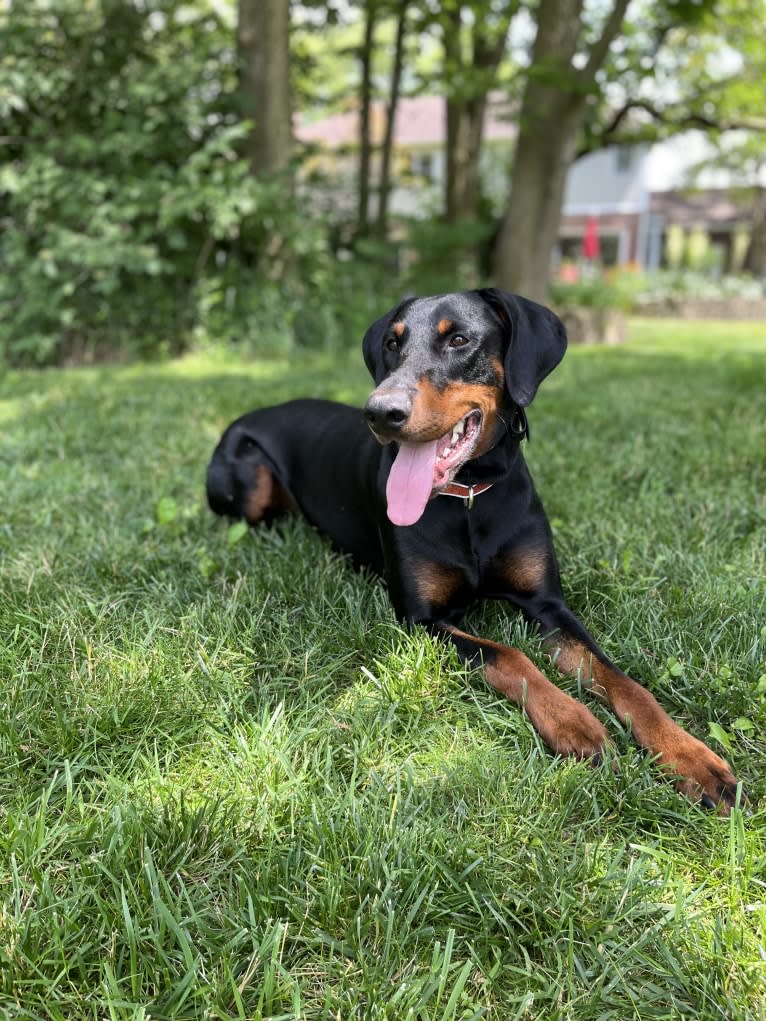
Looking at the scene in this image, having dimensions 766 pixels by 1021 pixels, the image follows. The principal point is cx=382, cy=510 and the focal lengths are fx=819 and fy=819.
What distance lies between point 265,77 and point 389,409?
329 inches

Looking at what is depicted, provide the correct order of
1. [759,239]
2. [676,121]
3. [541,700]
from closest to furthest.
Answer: [541,700] → [676,121] → [759,239]

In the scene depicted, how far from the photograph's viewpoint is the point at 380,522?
290 centimetres

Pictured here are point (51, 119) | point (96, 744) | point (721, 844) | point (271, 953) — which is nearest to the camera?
point (271, 953)

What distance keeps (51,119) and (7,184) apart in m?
1.07

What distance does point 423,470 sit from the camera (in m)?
2.50

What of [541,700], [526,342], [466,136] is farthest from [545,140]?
[541,700]

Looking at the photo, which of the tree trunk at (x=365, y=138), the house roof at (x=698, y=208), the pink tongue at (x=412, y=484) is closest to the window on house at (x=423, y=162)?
the house roof at (x=698, y=208)

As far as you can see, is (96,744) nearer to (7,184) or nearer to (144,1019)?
(144,1019)

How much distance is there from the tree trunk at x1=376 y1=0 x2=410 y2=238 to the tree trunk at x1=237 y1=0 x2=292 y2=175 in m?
2.47

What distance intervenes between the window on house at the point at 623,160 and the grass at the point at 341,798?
1426 inches

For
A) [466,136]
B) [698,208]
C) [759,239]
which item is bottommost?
[759,239]

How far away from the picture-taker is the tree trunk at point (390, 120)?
11.6 m

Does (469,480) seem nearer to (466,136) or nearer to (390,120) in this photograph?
(390,120)

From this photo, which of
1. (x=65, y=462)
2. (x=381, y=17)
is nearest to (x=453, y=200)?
(x=381, y=17)
